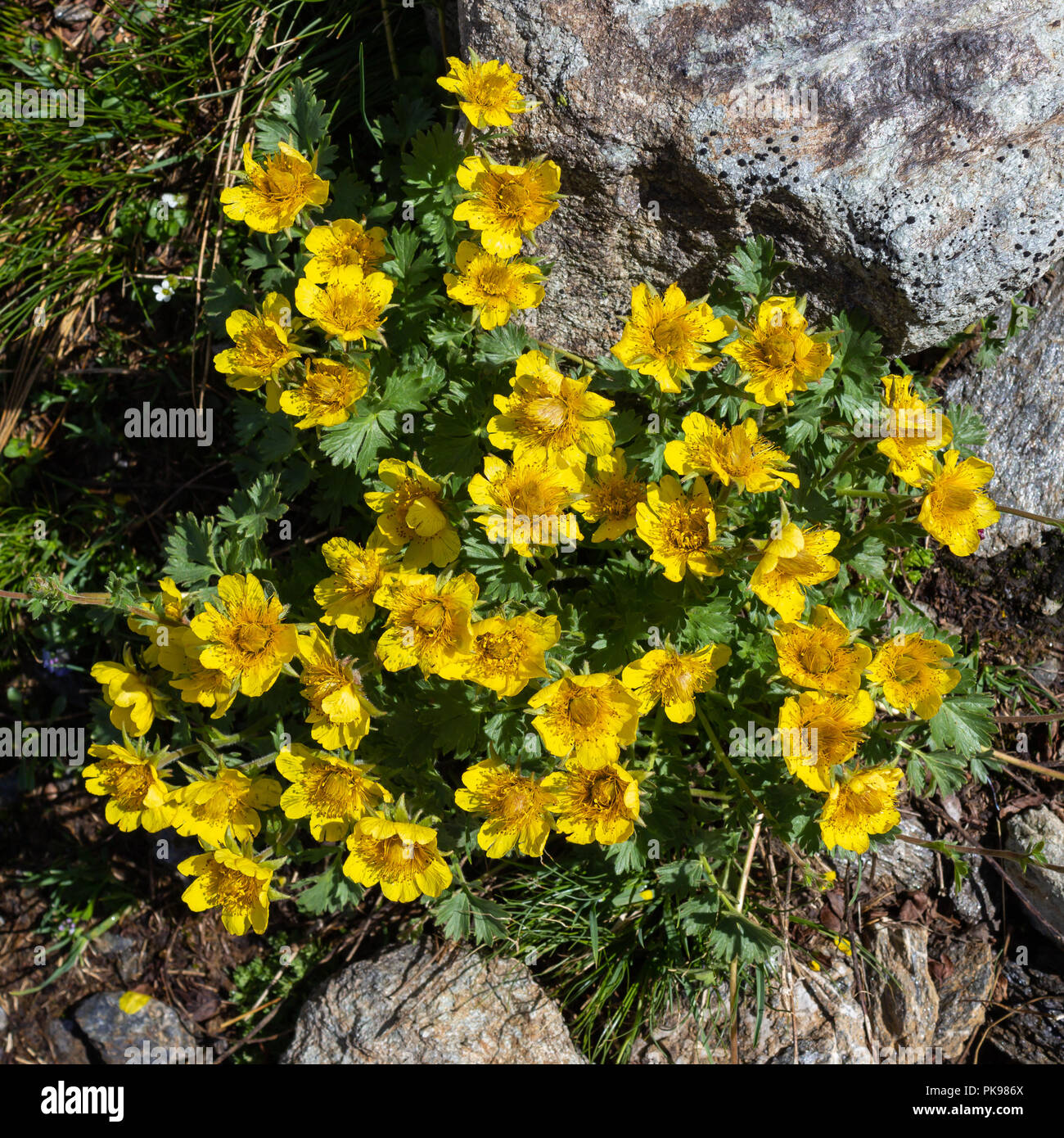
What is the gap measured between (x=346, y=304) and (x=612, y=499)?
4.15 feet

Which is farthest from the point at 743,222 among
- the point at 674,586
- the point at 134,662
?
the point at 134,662

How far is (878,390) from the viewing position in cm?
382

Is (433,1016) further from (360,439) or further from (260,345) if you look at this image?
(260,345)

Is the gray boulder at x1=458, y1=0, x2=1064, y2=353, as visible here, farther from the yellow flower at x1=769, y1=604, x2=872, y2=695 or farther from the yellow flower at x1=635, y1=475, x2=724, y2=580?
the yellow flower at x1=769, y1=604, x2=872, y2=695

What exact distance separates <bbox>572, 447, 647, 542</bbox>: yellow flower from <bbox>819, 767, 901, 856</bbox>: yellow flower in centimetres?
127

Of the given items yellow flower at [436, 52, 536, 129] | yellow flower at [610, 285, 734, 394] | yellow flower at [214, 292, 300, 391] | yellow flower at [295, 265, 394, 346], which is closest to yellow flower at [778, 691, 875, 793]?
yellow flower at [610, 285, 734, 394]

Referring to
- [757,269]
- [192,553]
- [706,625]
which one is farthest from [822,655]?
[192,553]

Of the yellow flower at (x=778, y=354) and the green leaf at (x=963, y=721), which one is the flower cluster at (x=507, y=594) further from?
the green leaf at (x=963, y=721)

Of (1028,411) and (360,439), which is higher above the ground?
(1028,411)

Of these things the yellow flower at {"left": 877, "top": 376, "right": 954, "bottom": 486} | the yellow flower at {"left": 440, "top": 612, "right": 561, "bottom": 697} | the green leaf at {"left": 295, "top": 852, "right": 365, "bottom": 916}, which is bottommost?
the green leaf at {"left": 295, "top": 852, "right": 365, "bottom": 916}

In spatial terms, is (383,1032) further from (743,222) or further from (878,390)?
(743,222)

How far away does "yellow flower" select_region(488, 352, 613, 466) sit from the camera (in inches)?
125

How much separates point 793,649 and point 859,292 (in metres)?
1.81

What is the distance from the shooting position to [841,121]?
12.4 ft
